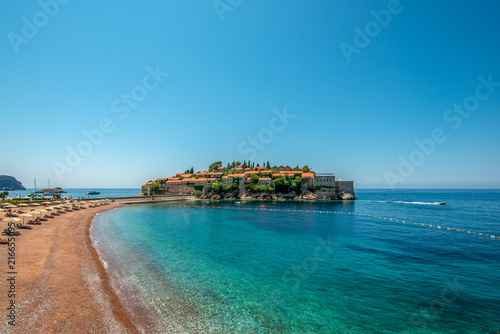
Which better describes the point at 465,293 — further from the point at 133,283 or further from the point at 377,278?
the point at 133,283

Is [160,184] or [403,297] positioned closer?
[403,297]

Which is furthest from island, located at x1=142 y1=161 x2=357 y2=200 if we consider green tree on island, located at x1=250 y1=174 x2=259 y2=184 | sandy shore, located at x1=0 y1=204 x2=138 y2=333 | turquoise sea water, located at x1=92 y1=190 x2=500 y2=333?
sandy shore, located at x1=0 y1=204 x2=138 y2=333

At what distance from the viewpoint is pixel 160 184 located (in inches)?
4796

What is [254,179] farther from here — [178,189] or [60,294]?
[60,294]

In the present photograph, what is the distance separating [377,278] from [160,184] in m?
121

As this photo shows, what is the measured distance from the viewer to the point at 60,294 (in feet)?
35.9

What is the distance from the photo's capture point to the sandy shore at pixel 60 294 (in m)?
8.70

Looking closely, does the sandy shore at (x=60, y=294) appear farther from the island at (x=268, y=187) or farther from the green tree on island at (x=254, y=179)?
the green tree on island at (x=254, y=179)

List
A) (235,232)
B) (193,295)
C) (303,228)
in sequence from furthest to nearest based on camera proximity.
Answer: (303,228), (235,232), (193,295)

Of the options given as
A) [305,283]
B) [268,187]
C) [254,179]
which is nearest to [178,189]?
[254,179]

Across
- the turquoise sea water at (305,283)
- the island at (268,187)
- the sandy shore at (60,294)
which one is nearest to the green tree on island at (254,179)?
the island at (268,187)

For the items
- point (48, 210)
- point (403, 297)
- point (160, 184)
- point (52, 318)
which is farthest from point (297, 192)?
point (52, 318)

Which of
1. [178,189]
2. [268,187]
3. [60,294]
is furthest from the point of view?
[178,189]

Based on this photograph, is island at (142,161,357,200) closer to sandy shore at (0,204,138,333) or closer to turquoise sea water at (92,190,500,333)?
turquoise sea water at (92,190,500,333)
